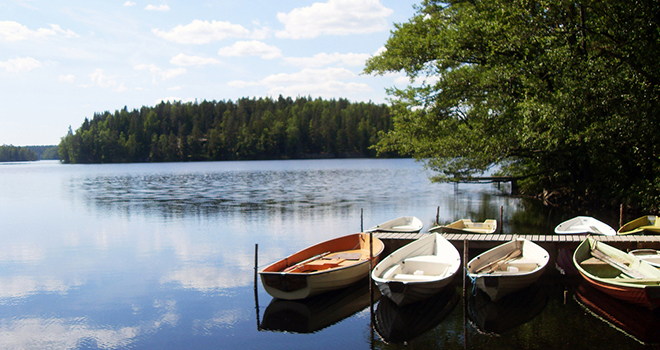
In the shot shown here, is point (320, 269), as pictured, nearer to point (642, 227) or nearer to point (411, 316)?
point (411, 316)

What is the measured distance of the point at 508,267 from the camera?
45.3 ft

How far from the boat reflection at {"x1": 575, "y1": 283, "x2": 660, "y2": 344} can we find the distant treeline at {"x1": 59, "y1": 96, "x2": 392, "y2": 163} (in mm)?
136424

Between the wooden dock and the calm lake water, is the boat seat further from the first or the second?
the wooden dock

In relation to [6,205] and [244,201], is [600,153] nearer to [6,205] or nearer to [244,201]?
[244,201]

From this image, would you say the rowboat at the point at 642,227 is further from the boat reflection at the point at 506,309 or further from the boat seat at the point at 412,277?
the boat seat at the point at 412,277

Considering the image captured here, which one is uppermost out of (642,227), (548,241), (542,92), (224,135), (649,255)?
(224,135)

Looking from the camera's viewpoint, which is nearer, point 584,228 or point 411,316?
point 411,316

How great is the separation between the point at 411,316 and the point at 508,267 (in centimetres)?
337

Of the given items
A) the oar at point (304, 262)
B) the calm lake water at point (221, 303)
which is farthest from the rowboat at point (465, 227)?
the oar at point (304, 262)

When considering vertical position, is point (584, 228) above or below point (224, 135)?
below

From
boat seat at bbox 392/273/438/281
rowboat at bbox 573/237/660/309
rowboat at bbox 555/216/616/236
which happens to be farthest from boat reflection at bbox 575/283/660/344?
rowboat at bbox 555/216/616/236

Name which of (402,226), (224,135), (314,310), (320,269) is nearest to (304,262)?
(320,269)

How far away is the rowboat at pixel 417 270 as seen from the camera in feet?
40.2

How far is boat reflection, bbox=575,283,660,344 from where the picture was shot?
11047 millimetres
